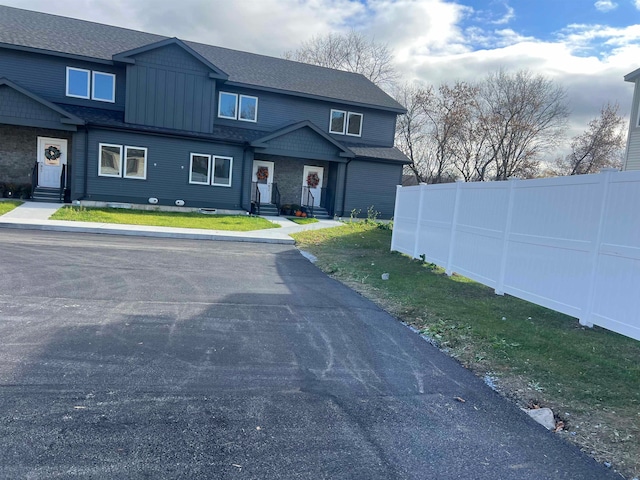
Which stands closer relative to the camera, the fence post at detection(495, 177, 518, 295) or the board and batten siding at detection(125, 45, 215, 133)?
the fence post at detection(495, 177, 518, 295)

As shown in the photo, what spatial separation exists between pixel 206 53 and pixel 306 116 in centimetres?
618

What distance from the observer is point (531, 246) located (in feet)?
22.5

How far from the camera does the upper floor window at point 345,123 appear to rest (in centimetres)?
2397

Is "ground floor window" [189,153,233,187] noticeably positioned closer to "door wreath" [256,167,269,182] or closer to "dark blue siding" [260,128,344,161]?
"dark blue siding" [260,128,344,161]

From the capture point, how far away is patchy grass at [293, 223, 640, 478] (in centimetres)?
355

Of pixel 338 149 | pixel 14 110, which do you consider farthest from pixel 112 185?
pixel 338 149

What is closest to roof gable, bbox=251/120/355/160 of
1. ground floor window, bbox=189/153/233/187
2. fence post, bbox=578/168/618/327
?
ground floor window, bbox=189/153/233/187

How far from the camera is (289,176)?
23.4 metres

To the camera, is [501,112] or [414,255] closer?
[414,255]

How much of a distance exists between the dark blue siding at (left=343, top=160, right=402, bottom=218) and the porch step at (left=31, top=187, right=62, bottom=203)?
13.1m

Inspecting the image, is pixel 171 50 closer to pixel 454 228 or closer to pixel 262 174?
pixel 262 174

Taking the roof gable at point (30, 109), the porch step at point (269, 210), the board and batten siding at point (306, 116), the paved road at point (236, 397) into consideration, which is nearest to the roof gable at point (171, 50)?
the board and batten siding at point (306, 116)

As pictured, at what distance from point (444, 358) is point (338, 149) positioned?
1795cm

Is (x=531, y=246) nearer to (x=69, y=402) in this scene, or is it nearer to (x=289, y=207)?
(x=69, y=402)
